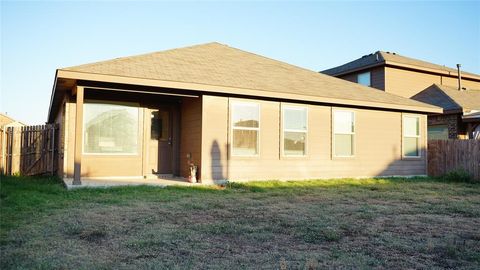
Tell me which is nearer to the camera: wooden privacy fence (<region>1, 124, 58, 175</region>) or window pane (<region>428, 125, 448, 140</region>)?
wooden privacy fence (<region>1, 124, 58, 175</region>)

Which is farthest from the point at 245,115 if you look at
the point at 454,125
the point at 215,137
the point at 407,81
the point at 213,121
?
the point at 407,81

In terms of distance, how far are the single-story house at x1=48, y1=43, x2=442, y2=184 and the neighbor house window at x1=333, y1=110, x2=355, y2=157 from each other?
0.10 ft

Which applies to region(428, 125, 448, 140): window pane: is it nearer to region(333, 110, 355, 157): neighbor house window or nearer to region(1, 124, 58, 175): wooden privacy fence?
region(333, 110, 355, 157): neighbor house window

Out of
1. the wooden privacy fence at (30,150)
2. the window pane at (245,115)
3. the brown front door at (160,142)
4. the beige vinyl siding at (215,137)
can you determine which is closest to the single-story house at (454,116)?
the window pane at (245,115)

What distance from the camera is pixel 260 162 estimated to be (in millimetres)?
10969

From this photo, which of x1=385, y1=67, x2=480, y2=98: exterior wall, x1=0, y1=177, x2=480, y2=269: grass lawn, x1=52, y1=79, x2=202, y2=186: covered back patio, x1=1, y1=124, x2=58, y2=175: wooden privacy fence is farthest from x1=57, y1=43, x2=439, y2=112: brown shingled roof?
x1=385, y1=67, x2=480, y2=98: exterior wall

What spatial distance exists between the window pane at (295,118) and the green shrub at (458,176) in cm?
547

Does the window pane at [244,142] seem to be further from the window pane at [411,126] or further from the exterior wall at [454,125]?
the exterior wall at [454,125]

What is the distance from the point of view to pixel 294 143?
457 inches

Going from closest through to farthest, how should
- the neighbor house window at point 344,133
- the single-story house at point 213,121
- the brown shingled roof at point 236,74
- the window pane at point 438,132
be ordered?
1. the brown shingled roof at point 236,74
2. the single-story house at point 213,121
3. the neighbor house window at point 344,133
4. the window pane at point 438,132

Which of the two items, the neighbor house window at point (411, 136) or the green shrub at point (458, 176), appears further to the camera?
the neighbor house window at point (411, 136)

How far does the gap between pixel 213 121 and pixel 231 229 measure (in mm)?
5500

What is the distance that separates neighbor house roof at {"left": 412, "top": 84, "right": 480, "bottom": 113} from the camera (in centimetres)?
1830

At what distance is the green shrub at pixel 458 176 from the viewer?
12844 millimetres
